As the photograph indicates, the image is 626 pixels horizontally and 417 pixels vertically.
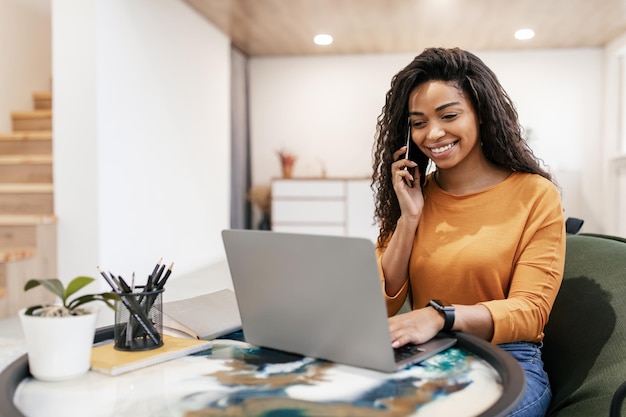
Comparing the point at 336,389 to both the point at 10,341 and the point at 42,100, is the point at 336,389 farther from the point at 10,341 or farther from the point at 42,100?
the point at 42,100

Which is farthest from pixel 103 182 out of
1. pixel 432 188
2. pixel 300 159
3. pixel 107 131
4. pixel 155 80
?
pixel 300 159

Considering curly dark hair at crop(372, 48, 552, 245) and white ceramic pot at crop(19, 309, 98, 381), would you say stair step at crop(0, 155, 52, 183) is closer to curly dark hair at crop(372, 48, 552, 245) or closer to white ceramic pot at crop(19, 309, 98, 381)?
curly dark hair at crop(372, 48, 552, 245)

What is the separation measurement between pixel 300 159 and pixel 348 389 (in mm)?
7190

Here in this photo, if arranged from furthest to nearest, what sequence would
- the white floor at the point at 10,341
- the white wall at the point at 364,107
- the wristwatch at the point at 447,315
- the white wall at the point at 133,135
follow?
the white wall at the point at 364,107 < the white wall at the point at 133,135 < the white floor at the point at 10,341 < the wristwatch at the point at 447,315

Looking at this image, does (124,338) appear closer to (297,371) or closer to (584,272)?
(297,371)

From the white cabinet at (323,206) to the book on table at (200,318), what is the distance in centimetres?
588

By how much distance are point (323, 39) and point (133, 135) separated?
126 inches

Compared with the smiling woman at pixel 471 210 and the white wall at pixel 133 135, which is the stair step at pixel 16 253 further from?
the smiling woman at pixel 471 210

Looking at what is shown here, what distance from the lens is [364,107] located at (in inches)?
309

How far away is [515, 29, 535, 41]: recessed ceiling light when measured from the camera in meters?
6.57

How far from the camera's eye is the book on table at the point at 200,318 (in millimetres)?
1128

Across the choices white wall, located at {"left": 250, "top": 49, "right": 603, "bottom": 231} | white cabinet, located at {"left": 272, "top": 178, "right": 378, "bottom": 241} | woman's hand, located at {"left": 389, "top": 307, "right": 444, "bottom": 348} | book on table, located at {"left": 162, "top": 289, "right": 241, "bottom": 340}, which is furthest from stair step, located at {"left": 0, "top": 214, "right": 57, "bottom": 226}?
white wall, located at {"left": 250, "top": 49, "right": 603, "bottom": 231}

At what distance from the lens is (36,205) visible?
4.12m

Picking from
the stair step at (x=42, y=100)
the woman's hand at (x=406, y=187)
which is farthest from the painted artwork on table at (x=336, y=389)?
the stair step at (x=42, y=100)
